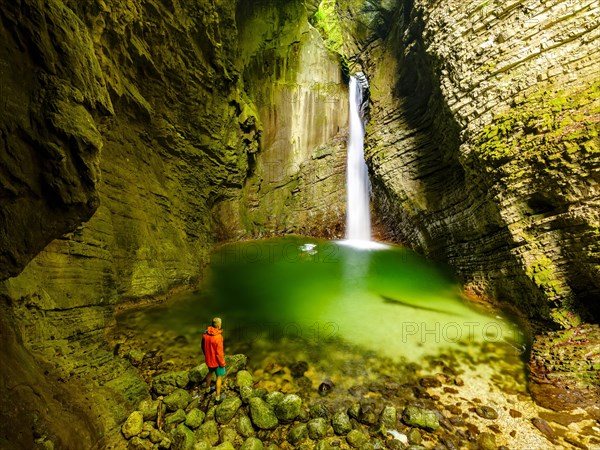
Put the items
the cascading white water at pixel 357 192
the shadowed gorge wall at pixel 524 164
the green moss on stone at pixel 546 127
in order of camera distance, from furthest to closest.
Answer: the cascading white water at pixel 357 192, the green moss on stone at pixel 546 127, the shadowed gorge wall at pixel 524 164

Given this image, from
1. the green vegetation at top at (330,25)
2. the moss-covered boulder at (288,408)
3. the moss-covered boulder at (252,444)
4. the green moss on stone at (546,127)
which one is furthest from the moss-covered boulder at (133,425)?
the green vegetation at top at (330,25)

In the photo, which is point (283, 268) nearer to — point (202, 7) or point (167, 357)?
point (167, 357)

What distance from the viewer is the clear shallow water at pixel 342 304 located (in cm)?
829

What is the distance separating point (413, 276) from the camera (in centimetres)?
1341

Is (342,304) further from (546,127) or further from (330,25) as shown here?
(330,25)

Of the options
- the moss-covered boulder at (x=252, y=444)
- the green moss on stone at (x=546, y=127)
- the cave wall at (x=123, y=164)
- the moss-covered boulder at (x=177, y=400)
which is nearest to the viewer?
the cave wall at (x=123, y=164)

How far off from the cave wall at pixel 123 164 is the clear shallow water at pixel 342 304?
6.83 ft

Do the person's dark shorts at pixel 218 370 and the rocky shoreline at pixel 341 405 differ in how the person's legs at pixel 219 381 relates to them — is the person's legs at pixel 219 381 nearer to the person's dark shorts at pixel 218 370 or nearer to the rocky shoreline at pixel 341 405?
the person's dark shorts at pixel 218 370

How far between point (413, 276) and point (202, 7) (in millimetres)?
15270

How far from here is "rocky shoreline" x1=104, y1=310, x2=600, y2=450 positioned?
4801 millimetres

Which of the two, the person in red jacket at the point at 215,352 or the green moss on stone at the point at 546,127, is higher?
the green moss on stone at the point at 546,127

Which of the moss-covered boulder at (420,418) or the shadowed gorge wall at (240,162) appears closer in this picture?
the shadowed gorge wall at (240,162)

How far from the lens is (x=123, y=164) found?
9.79 metres

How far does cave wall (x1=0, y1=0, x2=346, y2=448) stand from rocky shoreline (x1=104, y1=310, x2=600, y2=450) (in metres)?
0.83
